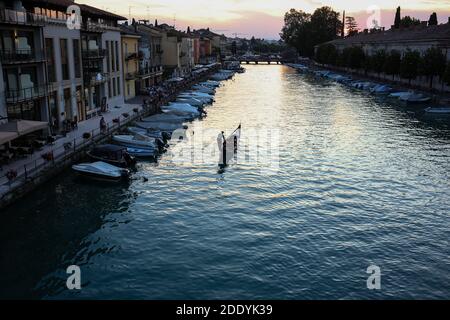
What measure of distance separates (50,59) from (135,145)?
11.6m

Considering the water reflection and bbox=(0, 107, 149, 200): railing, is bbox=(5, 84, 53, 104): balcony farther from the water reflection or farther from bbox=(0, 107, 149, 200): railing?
the water reflection

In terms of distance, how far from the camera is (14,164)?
3203 cm

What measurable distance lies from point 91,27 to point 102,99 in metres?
8.79

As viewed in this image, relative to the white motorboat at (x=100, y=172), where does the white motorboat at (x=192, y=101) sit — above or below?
above

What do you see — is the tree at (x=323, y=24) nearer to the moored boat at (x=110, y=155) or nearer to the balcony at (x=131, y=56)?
the balcony at (x=131, y=56)

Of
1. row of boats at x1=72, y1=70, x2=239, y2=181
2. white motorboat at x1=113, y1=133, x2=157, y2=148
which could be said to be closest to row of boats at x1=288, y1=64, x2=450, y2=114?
row of boats at x1=72, y1=70, x2=239, y2=181

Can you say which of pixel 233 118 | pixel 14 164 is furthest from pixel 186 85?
pixel 14 164

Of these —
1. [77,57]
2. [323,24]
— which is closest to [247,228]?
[77,57]

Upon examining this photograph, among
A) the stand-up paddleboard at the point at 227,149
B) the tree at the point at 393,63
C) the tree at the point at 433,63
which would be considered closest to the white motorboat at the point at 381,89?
the tree at the point at 393,63

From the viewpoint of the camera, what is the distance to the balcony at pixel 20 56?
35.0 m

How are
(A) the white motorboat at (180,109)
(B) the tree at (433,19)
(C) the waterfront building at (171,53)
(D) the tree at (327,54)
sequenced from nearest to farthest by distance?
(A) the white motorboat at (180,109) → (C) the waterfront building at (171,53) → (B) the tree at (433,19) → (D) the tree at (327,54)

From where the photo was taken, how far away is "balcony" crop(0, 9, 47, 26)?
34.5 meters

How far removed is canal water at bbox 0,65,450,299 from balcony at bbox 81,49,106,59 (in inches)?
623

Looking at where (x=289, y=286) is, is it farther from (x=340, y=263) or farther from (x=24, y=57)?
(x=24, y=57)
